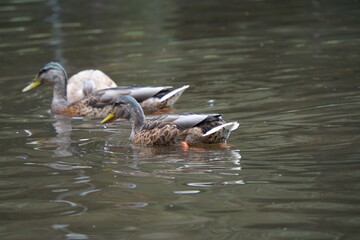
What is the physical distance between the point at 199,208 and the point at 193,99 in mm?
4731

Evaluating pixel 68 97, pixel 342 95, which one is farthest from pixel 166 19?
pixel 342 95

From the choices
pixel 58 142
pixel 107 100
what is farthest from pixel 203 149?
pixel 107 100

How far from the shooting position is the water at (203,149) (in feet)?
18.4

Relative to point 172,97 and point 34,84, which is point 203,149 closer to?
point 172,97

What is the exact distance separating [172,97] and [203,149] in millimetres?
2340

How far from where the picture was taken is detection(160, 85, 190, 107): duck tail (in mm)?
9891

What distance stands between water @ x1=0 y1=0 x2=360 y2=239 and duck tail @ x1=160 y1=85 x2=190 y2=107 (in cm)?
17

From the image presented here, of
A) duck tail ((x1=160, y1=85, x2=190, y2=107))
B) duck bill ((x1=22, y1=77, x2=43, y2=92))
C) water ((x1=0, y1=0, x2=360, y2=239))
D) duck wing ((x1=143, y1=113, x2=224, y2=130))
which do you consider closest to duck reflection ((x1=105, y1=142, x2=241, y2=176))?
water ((x1=0, y1=0, x2=360, y2=239))

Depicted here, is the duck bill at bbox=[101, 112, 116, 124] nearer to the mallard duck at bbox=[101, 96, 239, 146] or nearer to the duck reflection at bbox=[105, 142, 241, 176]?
the mallard duck at bbox=[101, 96, 239, 146]

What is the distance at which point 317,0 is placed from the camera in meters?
18.7

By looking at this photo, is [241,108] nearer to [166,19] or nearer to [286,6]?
[166,19]

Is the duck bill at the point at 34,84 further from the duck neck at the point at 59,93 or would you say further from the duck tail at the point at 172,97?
the duck tail at the point at 172,97

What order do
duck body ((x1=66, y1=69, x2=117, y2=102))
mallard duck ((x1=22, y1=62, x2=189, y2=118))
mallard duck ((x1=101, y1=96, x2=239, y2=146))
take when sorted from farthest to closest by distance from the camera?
duck body ((x1=66, y1=69, x2=117, y2=102)) < mallard duck ((x1=22, y1=62, x2=189, y2=118)) < mallard duck ((x1=101, y1=96, x2=239, y2=146))

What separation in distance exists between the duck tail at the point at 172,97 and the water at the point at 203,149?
0.55 ft
